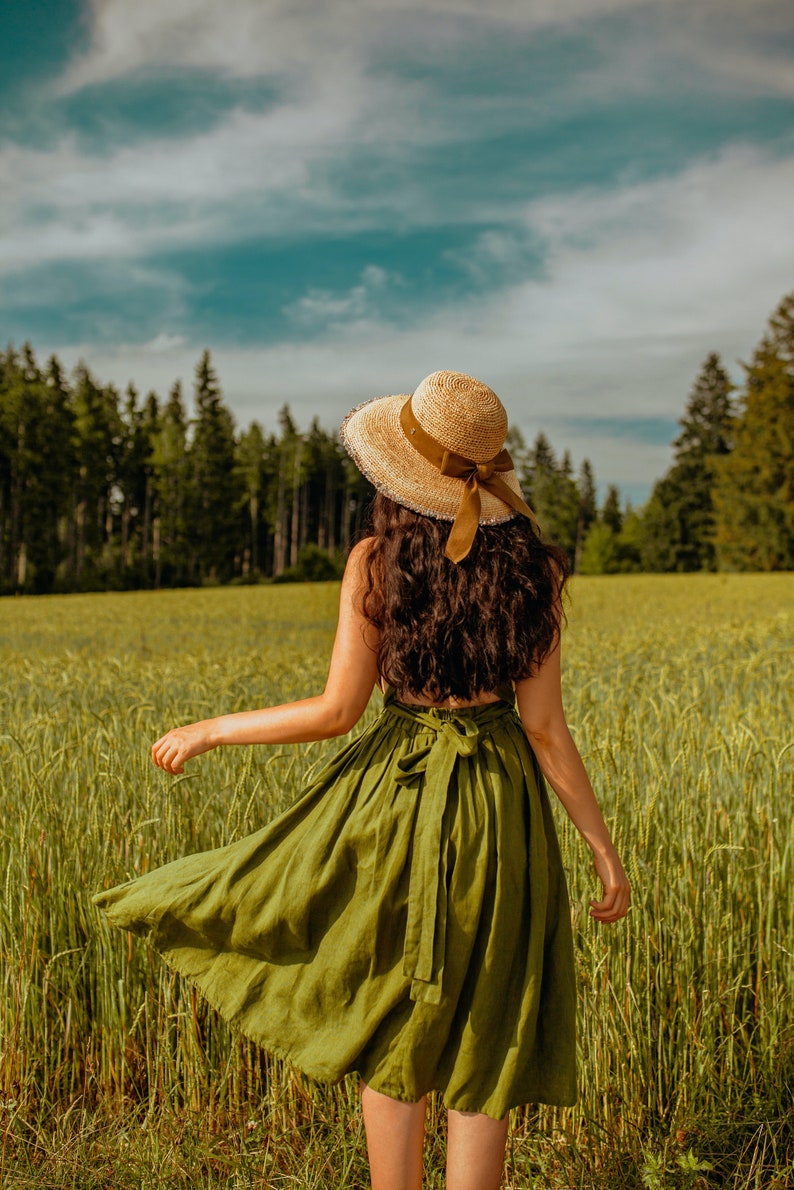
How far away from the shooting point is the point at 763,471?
50.0 meters

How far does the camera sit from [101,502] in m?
54.7

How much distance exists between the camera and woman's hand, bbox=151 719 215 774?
67.9 inches

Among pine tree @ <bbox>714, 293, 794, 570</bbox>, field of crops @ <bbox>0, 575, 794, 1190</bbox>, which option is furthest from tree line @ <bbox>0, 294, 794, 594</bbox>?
field of crops @ <bbox>0, 575, 794, 1190</bbox>

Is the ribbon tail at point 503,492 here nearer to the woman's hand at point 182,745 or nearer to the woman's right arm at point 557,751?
the woman's right arm at point 557,751

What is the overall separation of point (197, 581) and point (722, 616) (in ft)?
140

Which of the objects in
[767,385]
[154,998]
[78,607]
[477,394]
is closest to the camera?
[477,394]

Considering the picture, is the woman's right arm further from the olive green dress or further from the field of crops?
the field of crops

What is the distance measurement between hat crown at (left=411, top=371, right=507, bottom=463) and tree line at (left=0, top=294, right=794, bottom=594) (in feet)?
125

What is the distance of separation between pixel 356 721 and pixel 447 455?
53 centimetres

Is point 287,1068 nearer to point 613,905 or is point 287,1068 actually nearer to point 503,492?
point 613,905

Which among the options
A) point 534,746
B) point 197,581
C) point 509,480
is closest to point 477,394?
point 509,480

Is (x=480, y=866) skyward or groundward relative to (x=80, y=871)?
skyward

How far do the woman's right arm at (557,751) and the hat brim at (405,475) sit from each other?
325 mm

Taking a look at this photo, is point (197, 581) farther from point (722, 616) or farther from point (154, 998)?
point (154, 998)
